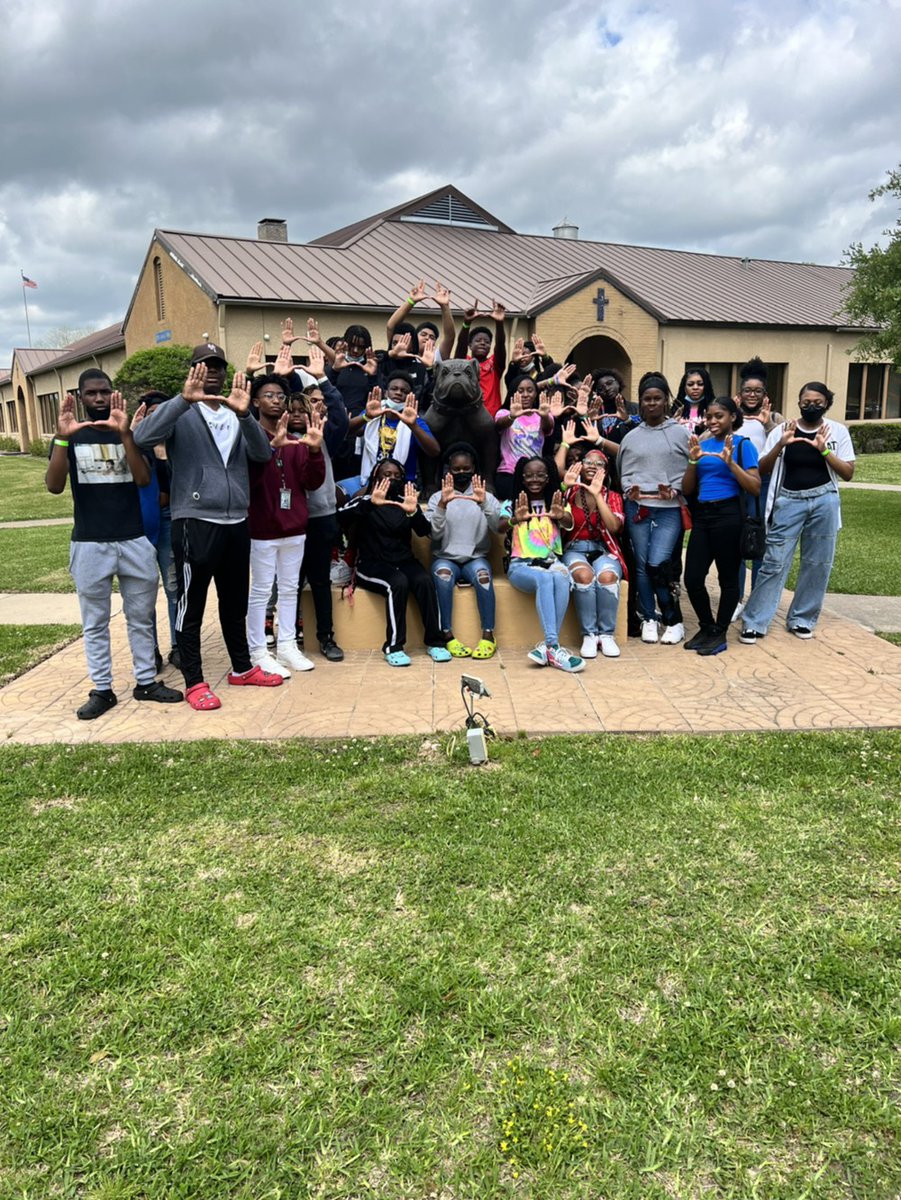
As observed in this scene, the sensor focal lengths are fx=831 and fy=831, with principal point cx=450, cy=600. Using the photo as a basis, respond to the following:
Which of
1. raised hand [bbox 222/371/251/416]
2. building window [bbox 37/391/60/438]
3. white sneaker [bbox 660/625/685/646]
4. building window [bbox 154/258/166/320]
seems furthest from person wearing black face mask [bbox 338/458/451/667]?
building window [bbox 37/391/60/438]

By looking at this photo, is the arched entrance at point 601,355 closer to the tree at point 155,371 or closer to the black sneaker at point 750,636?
the tree at point 155,371

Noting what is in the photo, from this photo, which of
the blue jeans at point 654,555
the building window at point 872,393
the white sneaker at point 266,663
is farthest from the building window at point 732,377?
the white sneaker at point 266,663

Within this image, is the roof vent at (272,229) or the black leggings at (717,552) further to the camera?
the roof vent at (272,229)

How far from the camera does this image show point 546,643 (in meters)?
5.88

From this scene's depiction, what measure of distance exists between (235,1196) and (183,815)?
6.49 feet

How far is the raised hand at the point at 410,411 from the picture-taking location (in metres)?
6.04

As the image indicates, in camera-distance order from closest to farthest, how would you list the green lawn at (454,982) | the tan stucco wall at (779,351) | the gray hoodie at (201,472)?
the green lawn at (454,982) → the gray hoodie at (201,472) → the tan stucco wall at (779,351)

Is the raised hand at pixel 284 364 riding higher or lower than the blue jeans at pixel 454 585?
higher

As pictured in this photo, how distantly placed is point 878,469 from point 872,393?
10198 millimetres

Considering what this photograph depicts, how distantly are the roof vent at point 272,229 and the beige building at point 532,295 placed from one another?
0.04 m

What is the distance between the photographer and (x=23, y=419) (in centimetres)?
3962

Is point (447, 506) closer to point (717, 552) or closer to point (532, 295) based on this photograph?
point (717, 552)

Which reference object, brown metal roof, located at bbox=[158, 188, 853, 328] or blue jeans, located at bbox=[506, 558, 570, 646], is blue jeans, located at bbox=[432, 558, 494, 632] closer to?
blue jeans, located at bbox=[506, 558, 570, 646]

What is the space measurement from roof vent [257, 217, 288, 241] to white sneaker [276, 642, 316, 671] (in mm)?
23612
